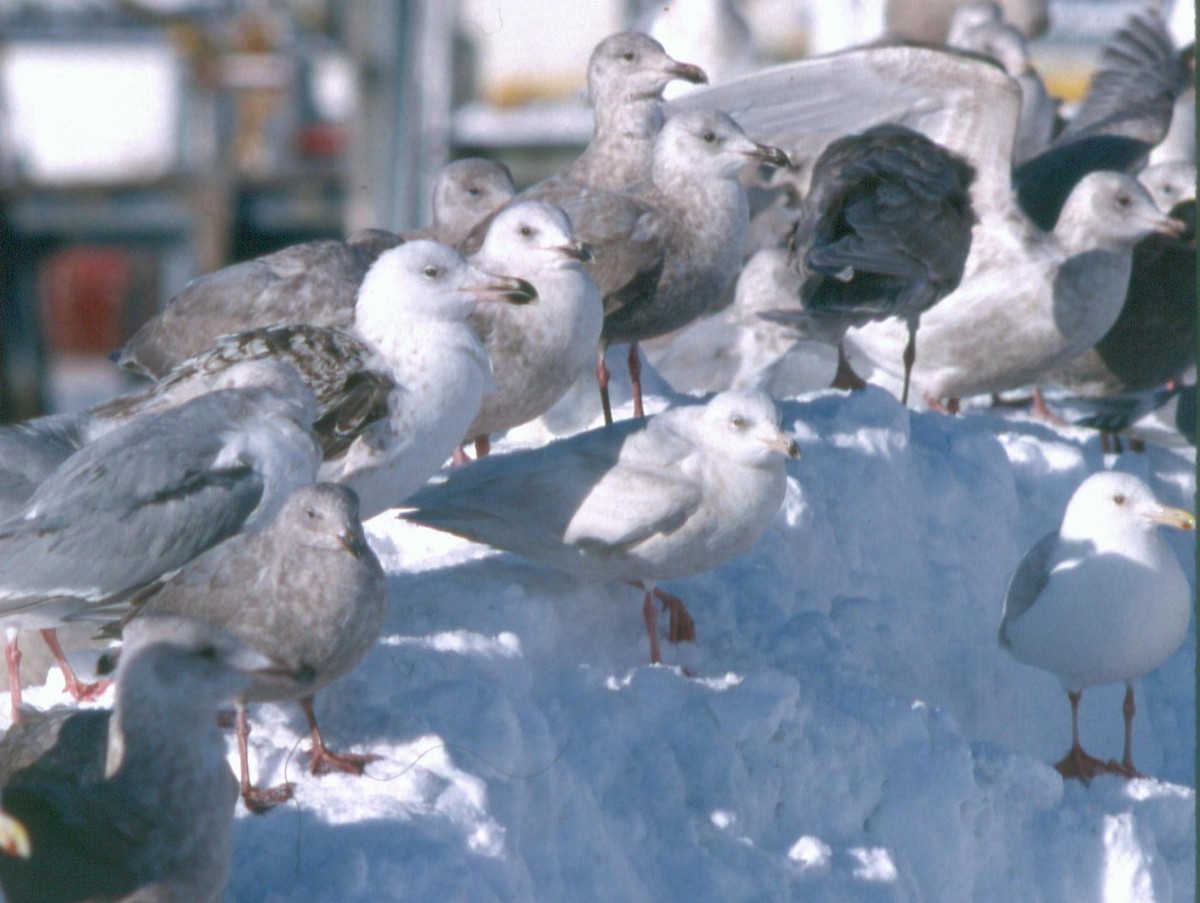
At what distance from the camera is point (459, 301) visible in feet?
17.2

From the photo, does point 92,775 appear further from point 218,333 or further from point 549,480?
point 218,333

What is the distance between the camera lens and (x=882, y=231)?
22.5 ft

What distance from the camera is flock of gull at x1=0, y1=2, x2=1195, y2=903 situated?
11.9 ft

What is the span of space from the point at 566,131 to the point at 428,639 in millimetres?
27686

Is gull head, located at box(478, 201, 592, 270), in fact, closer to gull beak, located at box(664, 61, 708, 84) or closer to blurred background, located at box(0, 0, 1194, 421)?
gull beak, located at box(664, 61, 708, 84)

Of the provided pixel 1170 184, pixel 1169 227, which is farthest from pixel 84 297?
pixel 1169 227

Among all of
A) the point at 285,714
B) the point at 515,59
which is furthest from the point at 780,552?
the point at 515,59

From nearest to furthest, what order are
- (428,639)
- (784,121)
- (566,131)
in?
(428,639) → (784,121) → (566,131)

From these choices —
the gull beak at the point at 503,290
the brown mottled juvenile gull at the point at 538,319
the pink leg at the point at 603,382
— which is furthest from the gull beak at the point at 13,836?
the pink leg at the point at 603,382

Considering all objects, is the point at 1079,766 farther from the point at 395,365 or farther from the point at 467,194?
the point at 467,194

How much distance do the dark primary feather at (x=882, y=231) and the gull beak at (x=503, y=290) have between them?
177 centimetres

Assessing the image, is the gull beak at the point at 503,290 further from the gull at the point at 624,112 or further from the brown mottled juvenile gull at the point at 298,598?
the gull at the point at 624,112

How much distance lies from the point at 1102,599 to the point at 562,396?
179 centimetres

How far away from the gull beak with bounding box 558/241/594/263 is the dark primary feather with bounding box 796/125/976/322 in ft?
4.29
